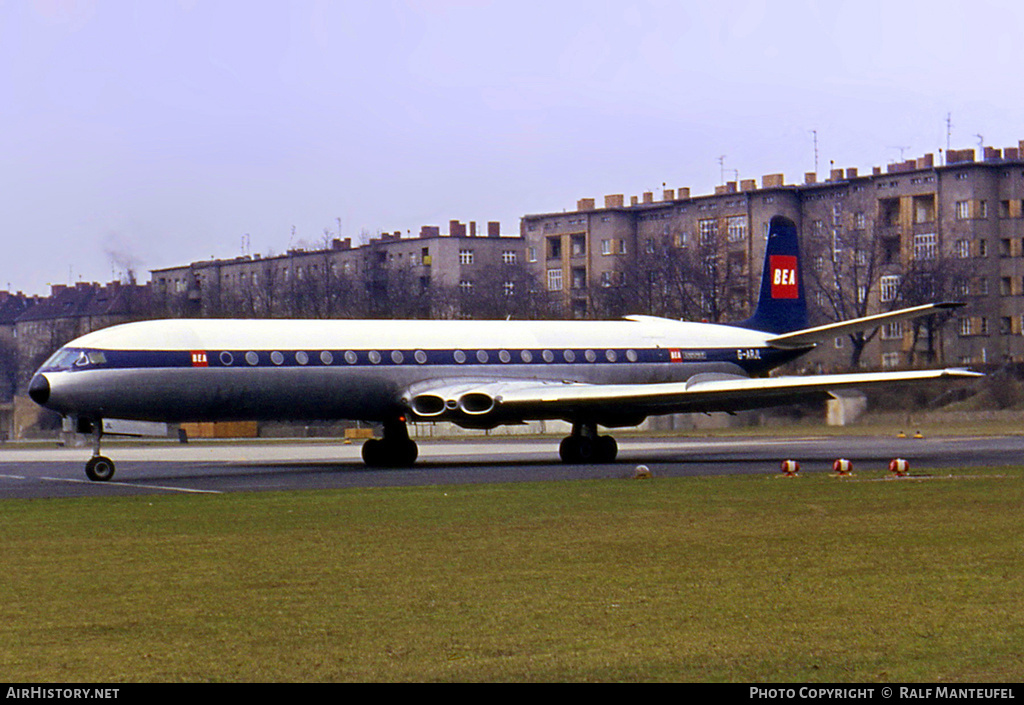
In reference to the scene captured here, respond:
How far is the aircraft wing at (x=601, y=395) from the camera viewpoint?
31.9 m

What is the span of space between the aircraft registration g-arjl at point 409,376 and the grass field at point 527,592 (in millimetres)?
9837

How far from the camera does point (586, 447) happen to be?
1309 inches

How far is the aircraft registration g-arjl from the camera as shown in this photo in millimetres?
29406

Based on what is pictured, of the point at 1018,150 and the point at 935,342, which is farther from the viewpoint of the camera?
the point at 1018,150

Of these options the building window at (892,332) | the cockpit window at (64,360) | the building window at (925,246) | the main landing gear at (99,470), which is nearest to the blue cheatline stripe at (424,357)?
the cockpit window at (64,360)

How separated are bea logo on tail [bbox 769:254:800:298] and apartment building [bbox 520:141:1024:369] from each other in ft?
194

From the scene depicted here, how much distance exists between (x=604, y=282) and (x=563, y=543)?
4734 inches

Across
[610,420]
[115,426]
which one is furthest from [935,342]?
[115,426]

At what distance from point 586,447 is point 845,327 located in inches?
295

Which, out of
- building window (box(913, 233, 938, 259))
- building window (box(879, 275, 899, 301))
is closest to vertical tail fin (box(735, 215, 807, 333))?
building window (box(879, 275, 899, 301))

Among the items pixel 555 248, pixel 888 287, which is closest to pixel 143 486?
pixel 888 287

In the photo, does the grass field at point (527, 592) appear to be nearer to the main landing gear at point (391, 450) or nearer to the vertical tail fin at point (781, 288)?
the main landing gear at point (391, 450)

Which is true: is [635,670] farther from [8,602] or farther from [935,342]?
[935,342]

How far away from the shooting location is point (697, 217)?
5148 inches
